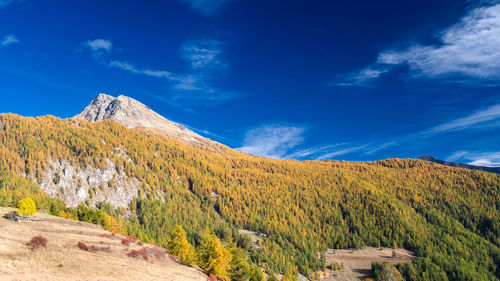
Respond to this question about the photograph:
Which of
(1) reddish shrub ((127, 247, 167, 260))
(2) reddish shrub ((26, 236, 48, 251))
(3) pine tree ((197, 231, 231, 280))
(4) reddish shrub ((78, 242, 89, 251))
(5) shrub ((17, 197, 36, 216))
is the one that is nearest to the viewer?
(2) reddish shrub ((26, 236, 48, 251))

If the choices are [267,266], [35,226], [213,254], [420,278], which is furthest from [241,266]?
[420,278]

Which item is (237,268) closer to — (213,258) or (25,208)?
(213,258)

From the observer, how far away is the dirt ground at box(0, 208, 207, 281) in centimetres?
3255

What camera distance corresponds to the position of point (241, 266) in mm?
70125

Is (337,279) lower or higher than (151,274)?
lower

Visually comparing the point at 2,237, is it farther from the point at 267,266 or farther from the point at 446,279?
the point at 446,279

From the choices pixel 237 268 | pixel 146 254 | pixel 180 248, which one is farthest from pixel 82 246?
pixel 237 268

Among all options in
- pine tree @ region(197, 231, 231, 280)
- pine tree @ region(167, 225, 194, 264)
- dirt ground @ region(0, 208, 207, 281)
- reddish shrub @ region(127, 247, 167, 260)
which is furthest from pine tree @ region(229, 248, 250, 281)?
dirt ground @ region(0, 208, 207, 281)

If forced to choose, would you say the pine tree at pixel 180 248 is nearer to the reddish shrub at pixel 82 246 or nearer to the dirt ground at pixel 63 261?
the dirt ground at pixel 63 261

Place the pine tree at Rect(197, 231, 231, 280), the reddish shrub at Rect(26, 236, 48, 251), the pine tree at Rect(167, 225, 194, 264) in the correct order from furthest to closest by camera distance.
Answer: the pine tree at Rect(167, 225, 194, 264), the pine tree at Rect(197, 231, 231, 280), the reddish shrub at Rect(26, 236, 48, 251)

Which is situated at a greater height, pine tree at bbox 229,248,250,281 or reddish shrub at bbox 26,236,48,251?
reddish shrub at bbox 26,236,48,251

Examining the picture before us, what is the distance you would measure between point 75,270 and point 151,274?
36.4ft

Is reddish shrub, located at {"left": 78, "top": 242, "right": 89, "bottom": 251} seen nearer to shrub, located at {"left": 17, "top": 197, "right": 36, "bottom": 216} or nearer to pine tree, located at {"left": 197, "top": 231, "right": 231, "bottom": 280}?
pine tree, located at {"left": 197, "top": 231, "right": 231, "bottom": 280}

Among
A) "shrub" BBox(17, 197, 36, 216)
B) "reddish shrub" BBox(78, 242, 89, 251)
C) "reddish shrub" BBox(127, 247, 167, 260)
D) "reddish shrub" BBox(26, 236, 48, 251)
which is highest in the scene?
"shrub" BBox(17, 197, 36, 216)
